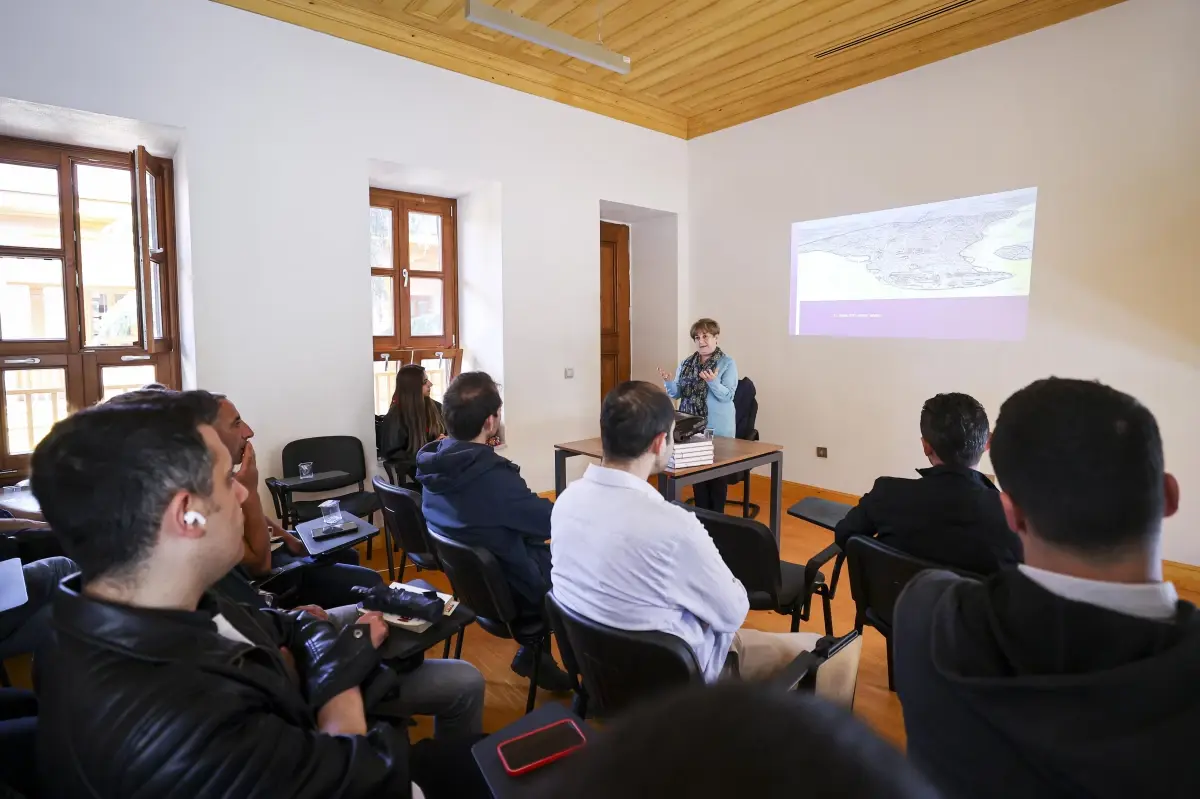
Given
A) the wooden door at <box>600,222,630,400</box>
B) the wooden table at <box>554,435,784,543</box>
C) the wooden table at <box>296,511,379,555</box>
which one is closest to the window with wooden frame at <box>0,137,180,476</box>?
the wooden table at <box>296,511,379,555</box>

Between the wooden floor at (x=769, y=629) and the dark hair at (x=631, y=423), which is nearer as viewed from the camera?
the dark hair at (x=631, y=423)

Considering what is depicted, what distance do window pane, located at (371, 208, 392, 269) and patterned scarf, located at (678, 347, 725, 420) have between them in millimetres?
2346

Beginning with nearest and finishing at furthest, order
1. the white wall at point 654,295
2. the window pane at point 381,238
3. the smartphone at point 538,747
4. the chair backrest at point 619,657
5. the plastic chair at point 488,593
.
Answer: the smartphone at point 538,747 < the chair backrest at point 619,657 < the plastic chair at point 488,593 < the window pane at point 381,238 < the white wall at point 654,295

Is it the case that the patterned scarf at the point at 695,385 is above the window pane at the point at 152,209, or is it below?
below

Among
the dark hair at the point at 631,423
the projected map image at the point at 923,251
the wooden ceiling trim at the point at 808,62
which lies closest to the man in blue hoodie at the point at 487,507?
the dark hair at the point at 631,423

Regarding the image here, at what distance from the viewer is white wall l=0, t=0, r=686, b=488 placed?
128 inches

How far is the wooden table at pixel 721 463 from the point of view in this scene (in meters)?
3.48

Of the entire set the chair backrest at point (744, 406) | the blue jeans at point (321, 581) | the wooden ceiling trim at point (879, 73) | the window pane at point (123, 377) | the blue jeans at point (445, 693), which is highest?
the wooden ceiling trim at point (879, 73)

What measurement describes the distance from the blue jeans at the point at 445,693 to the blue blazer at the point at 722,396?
290 centimetres

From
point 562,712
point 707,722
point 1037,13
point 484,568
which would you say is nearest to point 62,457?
point 562,712

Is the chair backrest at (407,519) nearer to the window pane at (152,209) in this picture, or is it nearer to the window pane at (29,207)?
the window pane at (152,209)

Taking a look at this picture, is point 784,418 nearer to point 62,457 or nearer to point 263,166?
point 263,166

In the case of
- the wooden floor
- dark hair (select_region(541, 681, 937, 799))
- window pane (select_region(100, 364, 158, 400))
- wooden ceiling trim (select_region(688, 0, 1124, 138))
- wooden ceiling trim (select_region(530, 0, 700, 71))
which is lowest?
the wooden floor

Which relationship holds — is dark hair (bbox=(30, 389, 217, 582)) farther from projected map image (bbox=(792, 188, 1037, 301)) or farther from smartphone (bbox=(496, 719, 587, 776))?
projected map image (bbox=(792, 188, 1037, 301))
